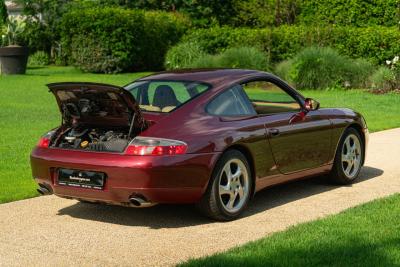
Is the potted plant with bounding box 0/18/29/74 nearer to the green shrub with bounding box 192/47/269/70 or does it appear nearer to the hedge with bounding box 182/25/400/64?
the hedge with bounding box 182/25/400/64

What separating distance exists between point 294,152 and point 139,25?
2385 cm

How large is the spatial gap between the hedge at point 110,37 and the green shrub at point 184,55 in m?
2.49

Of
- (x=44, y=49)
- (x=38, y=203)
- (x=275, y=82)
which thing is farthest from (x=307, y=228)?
→ (x=44, y=49)

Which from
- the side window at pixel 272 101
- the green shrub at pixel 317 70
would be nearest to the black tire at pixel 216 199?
the side window at pixel 272 101

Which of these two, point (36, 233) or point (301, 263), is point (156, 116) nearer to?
point (36, 233)

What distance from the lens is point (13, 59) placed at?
2992cm

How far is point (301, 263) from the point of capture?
19.4 feet

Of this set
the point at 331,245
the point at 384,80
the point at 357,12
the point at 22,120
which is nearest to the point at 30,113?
the point at 22,120

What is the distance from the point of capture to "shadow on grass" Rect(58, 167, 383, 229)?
301 inches

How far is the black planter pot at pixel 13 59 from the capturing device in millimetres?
29562

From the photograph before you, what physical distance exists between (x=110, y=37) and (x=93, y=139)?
24.0 meters

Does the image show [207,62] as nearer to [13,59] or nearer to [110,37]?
[110,37]

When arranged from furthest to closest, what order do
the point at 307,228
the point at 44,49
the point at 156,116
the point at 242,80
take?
the point at 44,49 → the point at 242,80 → the point at 156,116 → the point at 307,228

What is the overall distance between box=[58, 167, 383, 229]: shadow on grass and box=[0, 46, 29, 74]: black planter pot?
861 inches
